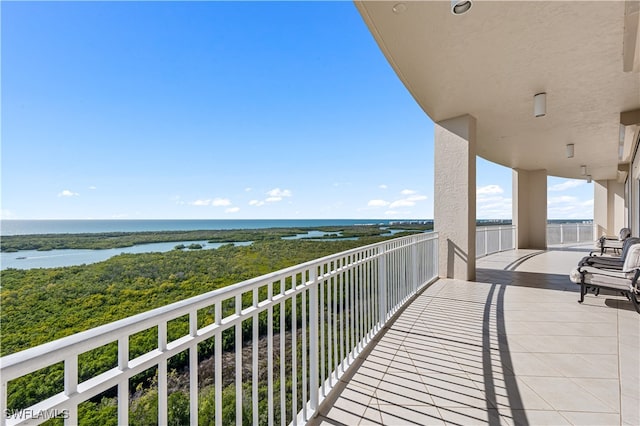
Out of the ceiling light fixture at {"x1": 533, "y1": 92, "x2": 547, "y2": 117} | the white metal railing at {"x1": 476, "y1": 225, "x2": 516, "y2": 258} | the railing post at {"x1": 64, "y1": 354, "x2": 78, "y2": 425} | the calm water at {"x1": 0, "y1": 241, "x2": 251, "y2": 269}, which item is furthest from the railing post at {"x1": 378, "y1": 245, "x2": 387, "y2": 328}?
the calm water at {"x1": 0, "y1": 241, "x2": 251, "y2": 269}

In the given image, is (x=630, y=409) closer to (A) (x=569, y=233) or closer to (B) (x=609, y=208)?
(A) (x=569, y=233)

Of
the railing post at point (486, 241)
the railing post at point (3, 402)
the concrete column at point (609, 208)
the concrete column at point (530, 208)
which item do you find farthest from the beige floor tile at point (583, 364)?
the concrete column at point (609, 208)

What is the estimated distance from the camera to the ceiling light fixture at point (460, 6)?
252cm

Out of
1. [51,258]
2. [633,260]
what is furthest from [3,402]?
[51,258]

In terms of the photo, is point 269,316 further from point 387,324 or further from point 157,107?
point 157,107

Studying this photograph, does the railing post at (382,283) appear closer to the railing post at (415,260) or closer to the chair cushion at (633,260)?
the railing post at (415,260)

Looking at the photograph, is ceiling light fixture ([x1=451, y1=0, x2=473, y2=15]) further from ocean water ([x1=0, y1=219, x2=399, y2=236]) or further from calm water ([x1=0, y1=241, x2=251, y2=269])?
ocean water ([x1=0, y1=219, x2=399, y2=236])

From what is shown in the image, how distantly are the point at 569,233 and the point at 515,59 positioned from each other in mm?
14476

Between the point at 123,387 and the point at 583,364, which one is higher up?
the point at 123,387

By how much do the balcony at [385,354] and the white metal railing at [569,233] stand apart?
11377mm

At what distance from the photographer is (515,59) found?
3.53 metres

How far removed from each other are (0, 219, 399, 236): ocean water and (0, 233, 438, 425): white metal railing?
33.7 metres

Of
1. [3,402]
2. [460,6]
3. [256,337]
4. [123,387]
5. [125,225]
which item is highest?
[460,6]

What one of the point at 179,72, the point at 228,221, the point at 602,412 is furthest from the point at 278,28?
the point at 228,221
